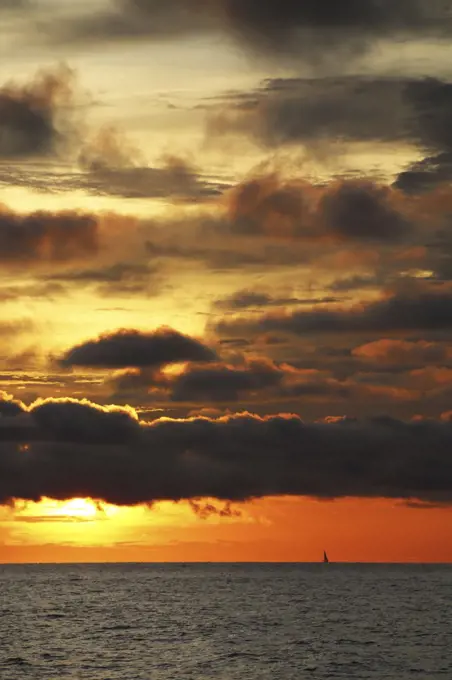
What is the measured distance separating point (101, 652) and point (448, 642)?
4262cm

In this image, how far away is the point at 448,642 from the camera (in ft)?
486

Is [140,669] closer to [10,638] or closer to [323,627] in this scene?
[10,638]

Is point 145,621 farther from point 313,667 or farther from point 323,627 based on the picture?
point 313,667

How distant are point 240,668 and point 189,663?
6.65 m

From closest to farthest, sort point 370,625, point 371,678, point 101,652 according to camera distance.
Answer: point 371,678
point 101,652
point 370,625

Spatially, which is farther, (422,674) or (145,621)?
(145,621)

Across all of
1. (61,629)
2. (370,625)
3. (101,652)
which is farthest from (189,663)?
(370,625)

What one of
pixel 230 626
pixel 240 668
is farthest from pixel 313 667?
pixel 230 626

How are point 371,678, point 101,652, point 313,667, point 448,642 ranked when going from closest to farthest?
point 371,678
point 313,667
point 101,652
point 448,642

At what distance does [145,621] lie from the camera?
192 metres

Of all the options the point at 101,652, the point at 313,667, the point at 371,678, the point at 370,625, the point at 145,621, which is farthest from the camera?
Answer: the point at 145,621

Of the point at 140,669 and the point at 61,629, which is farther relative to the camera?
the point at 61,629

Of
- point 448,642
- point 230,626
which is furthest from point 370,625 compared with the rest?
point 448,642

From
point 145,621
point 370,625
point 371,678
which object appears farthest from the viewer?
point 145,621
